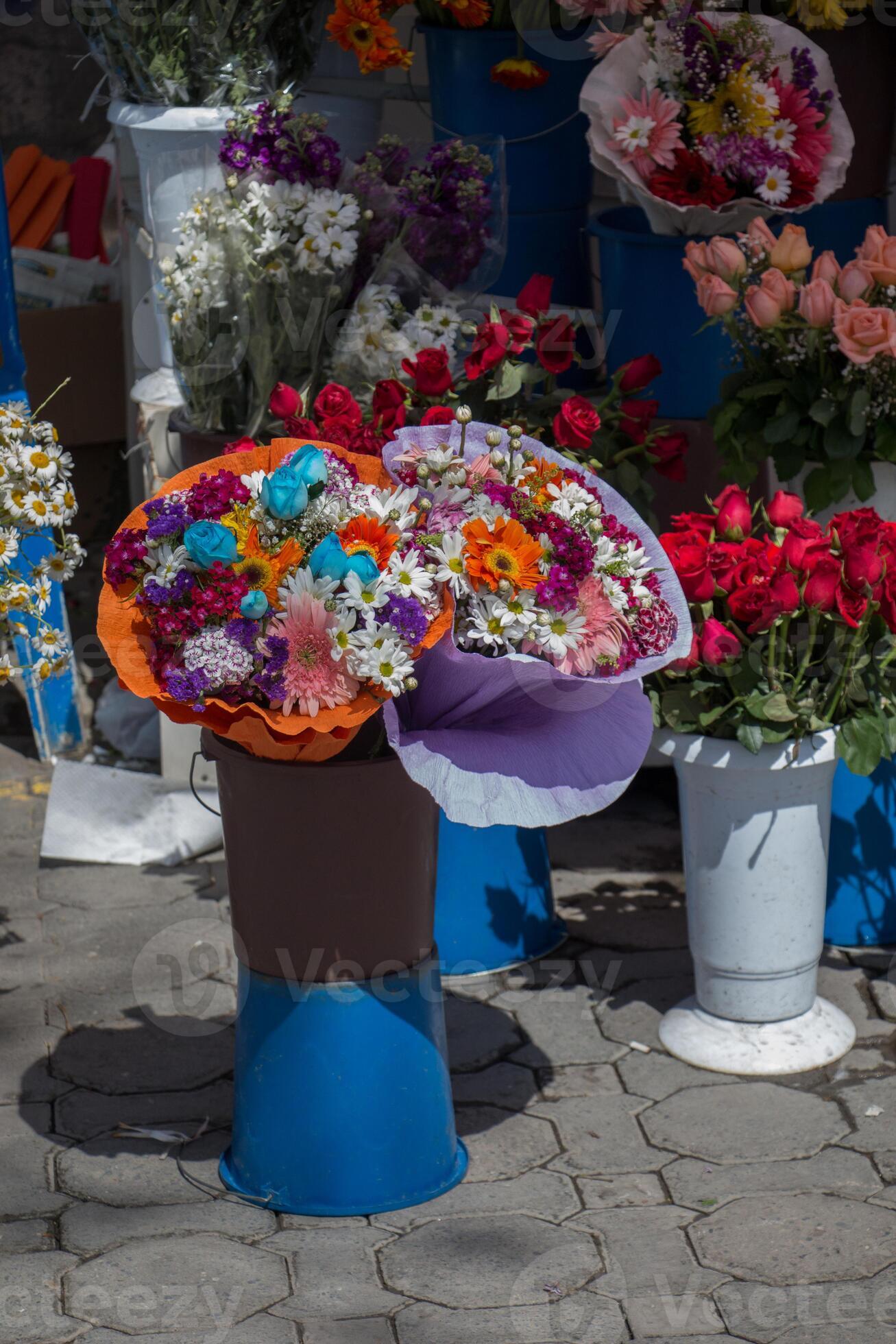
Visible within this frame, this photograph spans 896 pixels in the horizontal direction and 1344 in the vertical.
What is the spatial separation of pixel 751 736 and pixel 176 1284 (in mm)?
1238

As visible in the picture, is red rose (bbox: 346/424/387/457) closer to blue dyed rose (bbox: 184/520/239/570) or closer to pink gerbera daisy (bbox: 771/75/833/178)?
blue dyed rose (bbox: 184/520/239/570)

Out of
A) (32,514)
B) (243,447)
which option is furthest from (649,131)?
(32,514)

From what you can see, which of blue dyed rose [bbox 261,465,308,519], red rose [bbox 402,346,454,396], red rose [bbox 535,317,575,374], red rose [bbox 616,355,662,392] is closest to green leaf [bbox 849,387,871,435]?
red rose [bbox 616,355,662,392]

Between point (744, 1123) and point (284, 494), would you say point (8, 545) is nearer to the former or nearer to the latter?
point (284, 494)

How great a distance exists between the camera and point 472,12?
3611 mm

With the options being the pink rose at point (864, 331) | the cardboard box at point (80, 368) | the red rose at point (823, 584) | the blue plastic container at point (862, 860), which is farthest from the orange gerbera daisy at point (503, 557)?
the cardboard box at point (80, 368)

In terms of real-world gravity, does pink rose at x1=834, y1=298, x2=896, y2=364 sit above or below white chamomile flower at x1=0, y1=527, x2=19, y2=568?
above

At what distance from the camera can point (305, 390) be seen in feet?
11.1

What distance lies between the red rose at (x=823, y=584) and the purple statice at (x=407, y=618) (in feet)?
2.92

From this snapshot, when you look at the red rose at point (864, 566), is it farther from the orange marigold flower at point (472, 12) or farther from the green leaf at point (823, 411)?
the orange marigold flower at point (472, 12)

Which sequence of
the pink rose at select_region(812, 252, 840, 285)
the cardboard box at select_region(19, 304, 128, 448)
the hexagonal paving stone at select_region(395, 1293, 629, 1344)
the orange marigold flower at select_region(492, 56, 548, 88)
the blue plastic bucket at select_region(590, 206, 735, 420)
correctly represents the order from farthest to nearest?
the cardboard box at select_region(19, 304, 128, 448) → the orange marigold flower at select_region(492, 56, 548, 88) → the blue plastic bucket at select_region(590, 206, 735, 420) → the pink rose at select_region(812, 252, 840, 285) → the hexagonal paving stone at select_region(395, 1293, 629, 1344)

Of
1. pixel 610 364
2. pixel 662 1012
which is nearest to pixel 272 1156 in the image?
pixel 662 1012

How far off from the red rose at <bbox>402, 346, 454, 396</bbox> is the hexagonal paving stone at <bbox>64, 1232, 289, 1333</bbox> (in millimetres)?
1455

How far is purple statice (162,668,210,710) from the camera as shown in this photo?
2.12 metres
